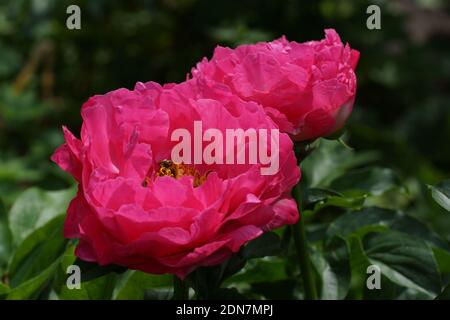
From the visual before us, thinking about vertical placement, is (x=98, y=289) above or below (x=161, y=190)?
below

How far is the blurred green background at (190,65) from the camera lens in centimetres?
206

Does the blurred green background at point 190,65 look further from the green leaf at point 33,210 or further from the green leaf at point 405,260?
the green leaf at point 405,260

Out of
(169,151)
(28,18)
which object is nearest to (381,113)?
(28,18)

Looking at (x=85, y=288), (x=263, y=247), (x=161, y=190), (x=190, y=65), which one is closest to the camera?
(x=161, y=190)

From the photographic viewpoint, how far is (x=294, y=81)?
752 millimetres

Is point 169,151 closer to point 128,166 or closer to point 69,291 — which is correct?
point 128,166

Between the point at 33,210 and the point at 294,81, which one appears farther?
the point at 33,210

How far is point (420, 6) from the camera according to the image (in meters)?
2.96

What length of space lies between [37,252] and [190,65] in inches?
49.3

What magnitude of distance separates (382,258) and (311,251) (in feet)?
0.24

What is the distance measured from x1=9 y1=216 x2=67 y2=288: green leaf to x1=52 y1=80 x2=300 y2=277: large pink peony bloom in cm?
24

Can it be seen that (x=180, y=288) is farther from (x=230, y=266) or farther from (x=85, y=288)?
(x=85, y=288)

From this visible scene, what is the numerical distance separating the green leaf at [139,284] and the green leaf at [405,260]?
0.72 feet

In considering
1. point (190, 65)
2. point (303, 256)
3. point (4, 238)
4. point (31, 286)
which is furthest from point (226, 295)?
point (190, 65)
